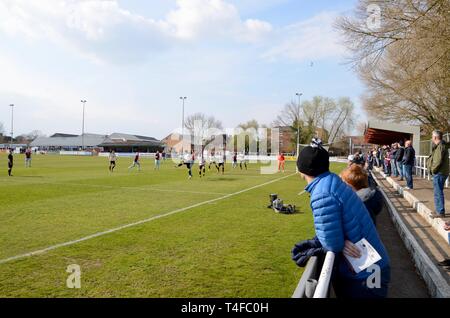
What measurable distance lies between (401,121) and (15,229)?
3845 cm

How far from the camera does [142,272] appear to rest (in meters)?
5.26

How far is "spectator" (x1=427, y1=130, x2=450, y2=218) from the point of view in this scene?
8.18 meters

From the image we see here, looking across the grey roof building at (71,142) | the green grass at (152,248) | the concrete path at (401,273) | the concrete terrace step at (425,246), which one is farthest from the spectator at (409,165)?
the grey roof building at (71,142)

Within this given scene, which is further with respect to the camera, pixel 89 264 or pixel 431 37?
pixel 431 37

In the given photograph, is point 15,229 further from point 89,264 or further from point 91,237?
point 89,264

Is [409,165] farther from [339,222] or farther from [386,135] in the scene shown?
[386,135]

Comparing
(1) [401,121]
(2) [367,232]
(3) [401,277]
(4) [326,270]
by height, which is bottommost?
(3) [401,277]

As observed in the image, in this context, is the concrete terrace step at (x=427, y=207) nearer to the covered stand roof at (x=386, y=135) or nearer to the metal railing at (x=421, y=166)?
the metal railing at (x=421, y=166)

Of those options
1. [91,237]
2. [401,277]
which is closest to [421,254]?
[401,277]

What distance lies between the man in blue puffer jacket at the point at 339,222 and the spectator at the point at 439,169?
254 inches

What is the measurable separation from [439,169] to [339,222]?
7.14 metres

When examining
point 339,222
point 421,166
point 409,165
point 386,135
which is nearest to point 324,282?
point 339,222

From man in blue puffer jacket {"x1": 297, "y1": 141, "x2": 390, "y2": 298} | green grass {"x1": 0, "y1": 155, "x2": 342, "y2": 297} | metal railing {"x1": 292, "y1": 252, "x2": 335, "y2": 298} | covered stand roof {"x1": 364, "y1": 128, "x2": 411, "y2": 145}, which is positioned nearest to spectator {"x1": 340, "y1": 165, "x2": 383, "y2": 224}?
green grass {"x1": 0, "y1": 155, "x2": 342, "y2": 297}

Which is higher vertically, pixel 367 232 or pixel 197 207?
pixel 367 232
